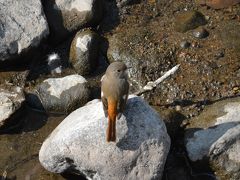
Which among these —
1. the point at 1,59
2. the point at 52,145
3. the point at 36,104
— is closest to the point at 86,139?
the point at 52,145

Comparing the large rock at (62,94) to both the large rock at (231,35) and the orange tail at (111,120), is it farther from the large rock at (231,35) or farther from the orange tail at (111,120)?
the large rock at (231,35)

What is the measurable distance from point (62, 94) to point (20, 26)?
4.39 ft

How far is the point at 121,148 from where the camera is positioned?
24.7 ft

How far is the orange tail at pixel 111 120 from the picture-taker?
23.9ft

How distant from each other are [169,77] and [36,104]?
2006 mm

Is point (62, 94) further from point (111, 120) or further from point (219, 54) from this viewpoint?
point (219, 54)

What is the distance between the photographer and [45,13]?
966 cm

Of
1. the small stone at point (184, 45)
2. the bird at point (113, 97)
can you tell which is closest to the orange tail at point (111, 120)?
the bird at point (113, 97)

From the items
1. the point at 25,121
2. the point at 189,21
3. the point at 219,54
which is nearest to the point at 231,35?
the point at 219,54

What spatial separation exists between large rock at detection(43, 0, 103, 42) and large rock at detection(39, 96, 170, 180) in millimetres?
2399

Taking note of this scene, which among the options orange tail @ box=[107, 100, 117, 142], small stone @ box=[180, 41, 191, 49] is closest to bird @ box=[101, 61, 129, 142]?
orange tail @ box=[107, 100, 117, 142]

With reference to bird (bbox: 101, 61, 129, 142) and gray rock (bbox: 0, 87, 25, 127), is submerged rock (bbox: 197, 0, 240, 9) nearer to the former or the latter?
bird (bbox: 101, 61, 129, 142)

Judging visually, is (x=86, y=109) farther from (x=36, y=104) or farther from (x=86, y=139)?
(x=36, y=104)

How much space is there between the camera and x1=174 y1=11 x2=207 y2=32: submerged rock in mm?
9484
